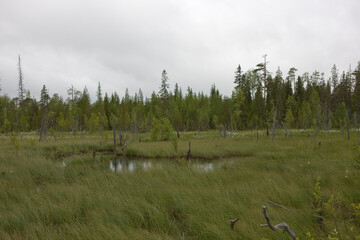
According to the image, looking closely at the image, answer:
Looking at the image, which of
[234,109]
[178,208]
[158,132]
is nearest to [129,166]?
[178,208]

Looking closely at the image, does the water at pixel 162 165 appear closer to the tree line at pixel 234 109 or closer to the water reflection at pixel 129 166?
the water reflection at pixel 129 166

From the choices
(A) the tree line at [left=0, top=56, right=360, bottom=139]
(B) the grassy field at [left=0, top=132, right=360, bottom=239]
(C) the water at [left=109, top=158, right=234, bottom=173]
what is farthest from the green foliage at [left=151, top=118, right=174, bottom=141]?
(B) the grassy field at [left=0, top=132, right=360, bottom=239]

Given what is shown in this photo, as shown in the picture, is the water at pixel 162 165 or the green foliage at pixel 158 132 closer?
the water at pixel 162 165

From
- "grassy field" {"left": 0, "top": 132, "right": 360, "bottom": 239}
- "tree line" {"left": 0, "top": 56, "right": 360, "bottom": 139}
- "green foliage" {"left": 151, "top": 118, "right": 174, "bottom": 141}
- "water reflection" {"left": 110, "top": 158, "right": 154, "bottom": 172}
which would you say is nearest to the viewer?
"grassy field" {"left": 0, "top": 132, "right": 360, "bottom": 239}

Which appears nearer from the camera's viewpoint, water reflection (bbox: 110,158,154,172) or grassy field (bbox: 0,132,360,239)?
grassy field (bbox: 0,132,360,239)

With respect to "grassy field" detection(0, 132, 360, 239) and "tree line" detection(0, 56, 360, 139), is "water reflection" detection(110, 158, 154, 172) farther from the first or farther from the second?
"tree line" detection(0, 56, 360, 139)

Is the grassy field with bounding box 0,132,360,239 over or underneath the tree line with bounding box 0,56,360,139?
underneath

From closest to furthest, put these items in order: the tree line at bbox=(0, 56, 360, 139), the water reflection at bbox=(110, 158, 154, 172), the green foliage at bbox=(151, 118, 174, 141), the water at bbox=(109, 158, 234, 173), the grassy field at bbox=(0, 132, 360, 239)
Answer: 1. the grassy field at bbox=(0, 132, 360, 239)
2. the water at bbox=(109, 158, 234, 173)
3. the water reflection at bbox=(110, 158, 154, 172)
4. the green foliage at bbox=(151, 118, 174, 141)
5. the tree line at bbox=(0, 56, 360, 139)

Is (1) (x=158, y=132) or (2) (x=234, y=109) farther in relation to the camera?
(2) (x=234, y=109)

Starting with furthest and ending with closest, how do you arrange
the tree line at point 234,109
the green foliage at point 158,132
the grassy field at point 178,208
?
the tree line at point 234,109
the green foliage at point 158,132
the grassy field at point 178,208

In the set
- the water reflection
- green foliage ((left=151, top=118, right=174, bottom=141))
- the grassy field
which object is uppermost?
green foliage ((left=151, top=118, right=174, bottom=141))

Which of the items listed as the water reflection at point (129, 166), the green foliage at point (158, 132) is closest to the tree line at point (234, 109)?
the green foliage at point (158, 132)

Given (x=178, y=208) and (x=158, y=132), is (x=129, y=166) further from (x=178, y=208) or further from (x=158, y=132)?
(x=158, y=132)

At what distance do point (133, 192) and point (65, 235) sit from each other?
256 centimetres
